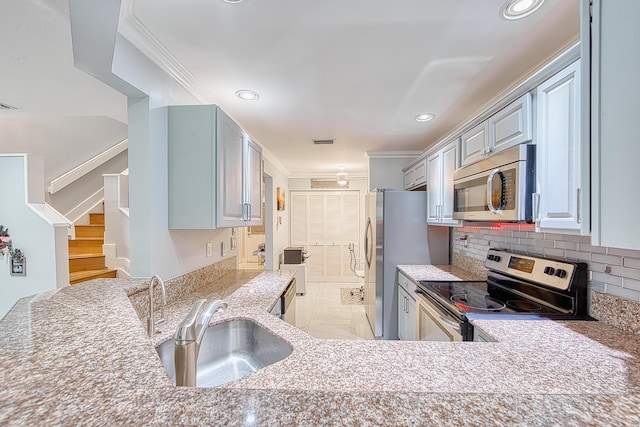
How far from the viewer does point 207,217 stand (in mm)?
1807

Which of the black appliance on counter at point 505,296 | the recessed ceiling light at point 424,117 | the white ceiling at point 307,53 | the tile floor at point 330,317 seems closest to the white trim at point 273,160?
the white ceiling at point 307,53

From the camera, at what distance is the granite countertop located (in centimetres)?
42

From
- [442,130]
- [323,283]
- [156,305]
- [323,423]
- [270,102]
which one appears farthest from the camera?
[323,283]

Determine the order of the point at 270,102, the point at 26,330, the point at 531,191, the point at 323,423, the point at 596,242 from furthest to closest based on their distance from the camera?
1. the point at 270,102
2. the point at 531,191
3. the point at 596,242
4. the point at 26,330
5. the point at 323,423

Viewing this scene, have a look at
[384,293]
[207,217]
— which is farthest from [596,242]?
[384,293]

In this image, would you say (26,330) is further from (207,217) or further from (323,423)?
(207,217)

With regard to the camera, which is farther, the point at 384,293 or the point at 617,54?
the point at 384,293

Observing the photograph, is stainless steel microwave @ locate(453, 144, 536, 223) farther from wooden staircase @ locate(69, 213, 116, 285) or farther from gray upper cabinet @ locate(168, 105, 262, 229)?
wooden staircase @ locate(69, 213, 116, 285)

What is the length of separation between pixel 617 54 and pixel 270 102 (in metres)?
2.09

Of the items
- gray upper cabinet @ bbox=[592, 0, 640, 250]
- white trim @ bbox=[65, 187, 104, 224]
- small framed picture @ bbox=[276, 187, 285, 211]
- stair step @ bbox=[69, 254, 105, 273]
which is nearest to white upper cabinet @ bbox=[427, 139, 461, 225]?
gray upper cabinet @ bbox=[592, 0, 640, 250]

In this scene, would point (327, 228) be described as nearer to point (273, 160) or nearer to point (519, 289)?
point (273, 160)

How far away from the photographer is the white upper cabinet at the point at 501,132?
157 cm

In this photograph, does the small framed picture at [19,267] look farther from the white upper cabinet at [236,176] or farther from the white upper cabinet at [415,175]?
the white upper cabinet at [415,175]

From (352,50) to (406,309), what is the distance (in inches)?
93.9
